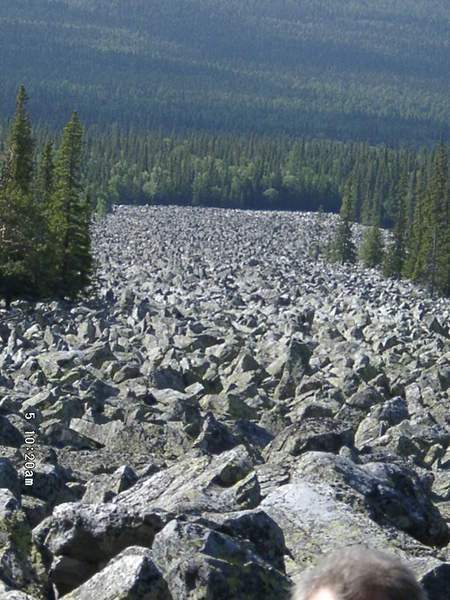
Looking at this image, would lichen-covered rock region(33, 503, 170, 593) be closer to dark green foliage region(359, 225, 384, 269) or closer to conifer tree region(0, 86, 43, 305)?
conifer tree region(0, 86, 43, 305)

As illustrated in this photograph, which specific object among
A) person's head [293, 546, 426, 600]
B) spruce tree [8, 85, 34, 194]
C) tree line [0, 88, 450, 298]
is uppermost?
person's head [293, 546, 426, 600]

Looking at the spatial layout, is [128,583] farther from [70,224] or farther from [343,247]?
[343,247]

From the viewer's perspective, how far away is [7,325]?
28.4 metres

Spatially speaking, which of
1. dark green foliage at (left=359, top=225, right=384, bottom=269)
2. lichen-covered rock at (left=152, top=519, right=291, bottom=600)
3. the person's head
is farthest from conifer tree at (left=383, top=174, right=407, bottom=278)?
the person's head

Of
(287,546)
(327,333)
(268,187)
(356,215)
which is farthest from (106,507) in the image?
(268,187)

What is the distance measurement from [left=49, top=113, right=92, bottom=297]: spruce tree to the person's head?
34964mm

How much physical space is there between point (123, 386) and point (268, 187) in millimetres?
150985

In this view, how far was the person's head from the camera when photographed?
3.88 meters

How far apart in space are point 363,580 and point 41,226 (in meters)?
34.7

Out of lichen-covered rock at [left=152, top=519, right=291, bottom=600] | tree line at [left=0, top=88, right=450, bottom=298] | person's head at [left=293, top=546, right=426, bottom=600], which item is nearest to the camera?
person's head at [left=293, top=546, right=426, bottom=600]

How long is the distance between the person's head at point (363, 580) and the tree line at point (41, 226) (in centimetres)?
3304

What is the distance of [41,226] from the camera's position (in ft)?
125

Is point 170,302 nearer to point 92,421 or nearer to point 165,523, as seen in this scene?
point 92,421

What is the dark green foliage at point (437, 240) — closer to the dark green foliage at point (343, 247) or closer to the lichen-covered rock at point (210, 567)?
the dark green foliage at point (343, 247)
